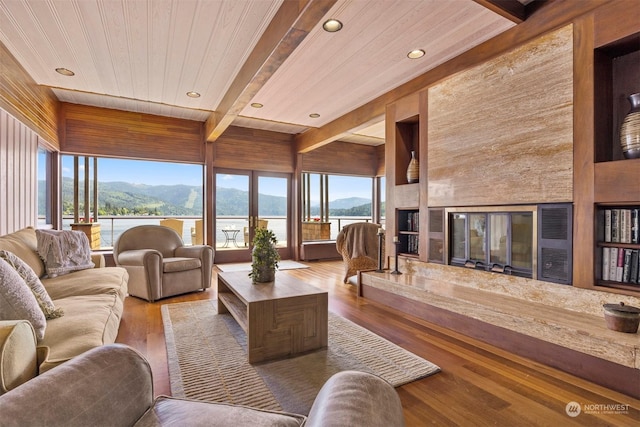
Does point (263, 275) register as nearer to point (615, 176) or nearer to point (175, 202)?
point (615, 176)

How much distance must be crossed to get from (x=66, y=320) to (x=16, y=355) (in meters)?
0.72

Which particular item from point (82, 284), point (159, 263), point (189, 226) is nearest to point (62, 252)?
point (82, 284)

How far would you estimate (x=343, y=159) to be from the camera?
776 cm

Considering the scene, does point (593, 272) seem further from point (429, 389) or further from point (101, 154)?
point (101, 154)

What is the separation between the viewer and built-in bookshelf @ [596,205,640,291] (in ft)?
7.42

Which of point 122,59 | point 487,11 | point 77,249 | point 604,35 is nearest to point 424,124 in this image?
point 487,11

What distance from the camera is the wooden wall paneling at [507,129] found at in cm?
258

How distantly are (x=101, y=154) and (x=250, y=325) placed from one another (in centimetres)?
494

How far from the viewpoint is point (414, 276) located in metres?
3.83

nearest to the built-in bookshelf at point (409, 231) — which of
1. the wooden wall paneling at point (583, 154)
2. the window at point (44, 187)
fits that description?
the wooden wall paneling at point (583, 154)

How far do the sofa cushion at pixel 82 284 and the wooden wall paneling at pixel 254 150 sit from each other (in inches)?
153

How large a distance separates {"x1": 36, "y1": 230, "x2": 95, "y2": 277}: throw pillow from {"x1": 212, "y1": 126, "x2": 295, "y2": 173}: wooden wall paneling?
3461 mm

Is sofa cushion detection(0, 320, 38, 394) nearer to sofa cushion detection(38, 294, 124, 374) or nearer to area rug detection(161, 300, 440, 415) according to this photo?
sofa cushion detection(38, 294, 124, 374)

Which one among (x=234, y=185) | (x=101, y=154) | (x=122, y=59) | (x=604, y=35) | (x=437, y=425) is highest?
(x=122, y=59)
